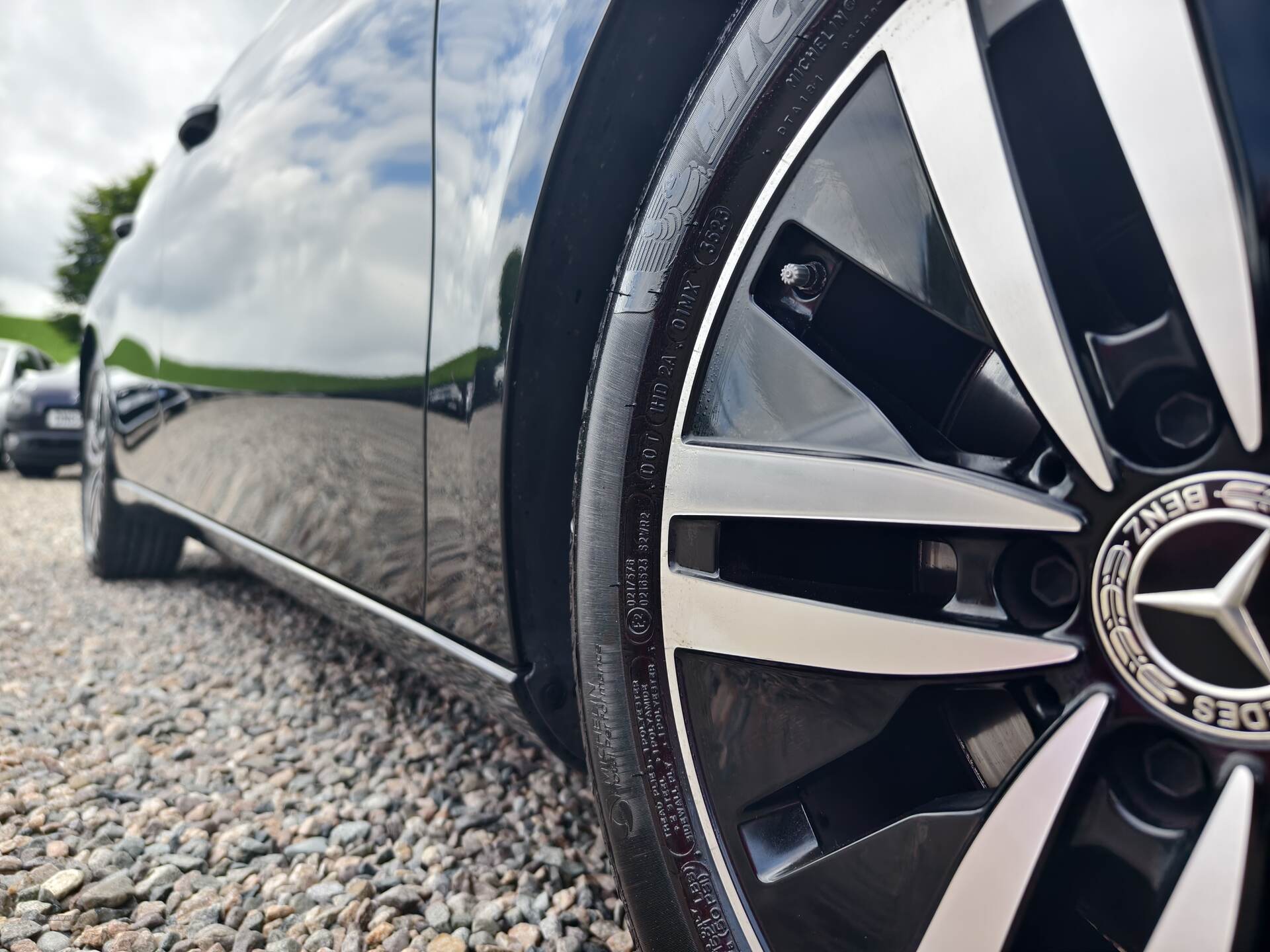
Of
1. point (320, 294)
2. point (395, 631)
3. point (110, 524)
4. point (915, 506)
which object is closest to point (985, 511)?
point (915, 506)

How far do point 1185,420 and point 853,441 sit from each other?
0.76 ft

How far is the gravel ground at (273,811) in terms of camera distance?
3.39ft

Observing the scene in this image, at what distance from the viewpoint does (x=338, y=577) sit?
1309mm

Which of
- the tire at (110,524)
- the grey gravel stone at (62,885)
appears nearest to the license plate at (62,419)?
the tire at (110,524)

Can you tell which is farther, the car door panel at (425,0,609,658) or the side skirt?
the side skirt

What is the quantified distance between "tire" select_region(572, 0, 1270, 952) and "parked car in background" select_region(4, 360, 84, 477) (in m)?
7.93

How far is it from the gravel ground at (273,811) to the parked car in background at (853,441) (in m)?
0.28

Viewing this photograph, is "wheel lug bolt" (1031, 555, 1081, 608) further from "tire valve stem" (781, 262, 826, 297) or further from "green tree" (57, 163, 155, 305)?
"green tree" (57, 163, 155, 305)

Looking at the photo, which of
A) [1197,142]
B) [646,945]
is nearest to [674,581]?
[646,945]

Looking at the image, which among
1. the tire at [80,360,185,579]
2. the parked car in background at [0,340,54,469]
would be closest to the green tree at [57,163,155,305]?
the parked car in background at [0,340,54,469]

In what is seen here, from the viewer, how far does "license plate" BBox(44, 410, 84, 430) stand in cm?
714

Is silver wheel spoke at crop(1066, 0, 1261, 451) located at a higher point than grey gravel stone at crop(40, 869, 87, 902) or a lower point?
higher

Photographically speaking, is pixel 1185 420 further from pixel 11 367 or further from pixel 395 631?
pixel 11 367

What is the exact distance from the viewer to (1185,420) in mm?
550
